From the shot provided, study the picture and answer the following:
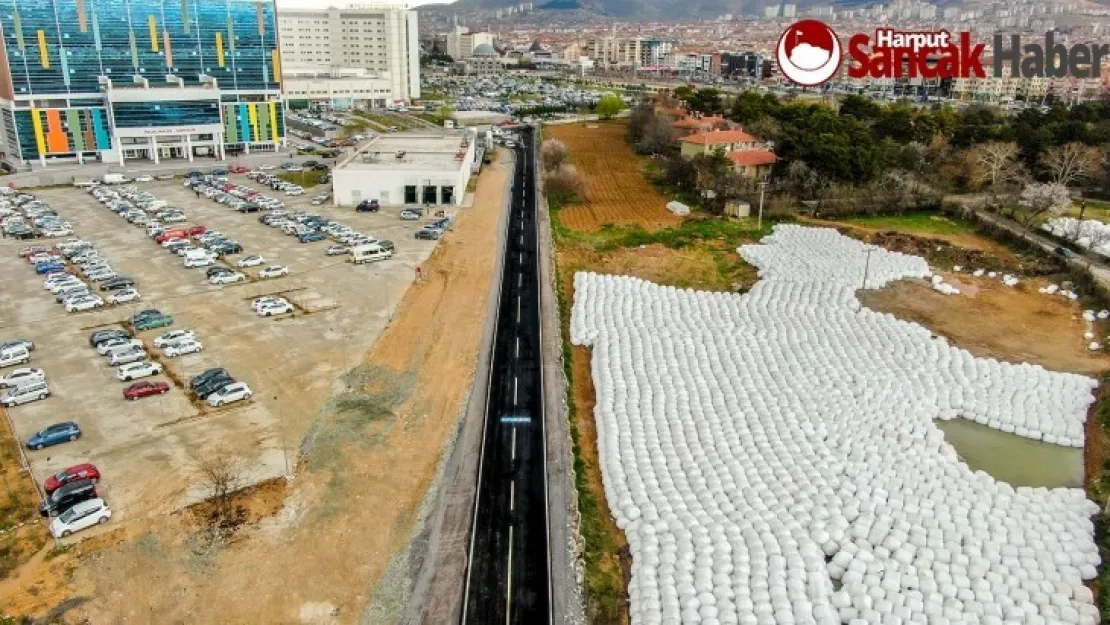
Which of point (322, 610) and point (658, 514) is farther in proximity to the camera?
point (658, 514)

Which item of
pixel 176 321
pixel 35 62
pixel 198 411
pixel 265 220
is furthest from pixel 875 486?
pixel 35 62

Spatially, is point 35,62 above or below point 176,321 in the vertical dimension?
above

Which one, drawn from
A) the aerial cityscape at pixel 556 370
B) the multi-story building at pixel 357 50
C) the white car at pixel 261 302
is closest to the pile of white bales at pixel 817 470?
the aerial cityscape at pixel 556 370

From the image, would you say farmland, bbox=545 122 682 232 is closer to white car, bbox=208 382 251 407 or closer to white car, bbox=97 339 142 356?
white car, bbox=97 339 142 356

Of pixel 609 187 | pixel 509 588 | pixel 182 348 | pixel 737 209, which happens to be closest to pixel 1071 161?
pixel 737 209

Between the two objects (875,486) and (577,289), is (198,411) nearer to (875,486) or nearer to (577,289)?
(577,289)

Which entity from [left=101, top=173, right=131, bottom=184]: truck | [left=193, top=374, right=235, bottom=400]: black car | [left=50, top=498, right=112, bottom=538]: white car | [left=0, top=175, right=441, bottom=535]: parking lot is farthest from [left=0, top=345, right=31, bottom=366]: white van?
[left=101, top=173, right=131, bottom=184]: truck
